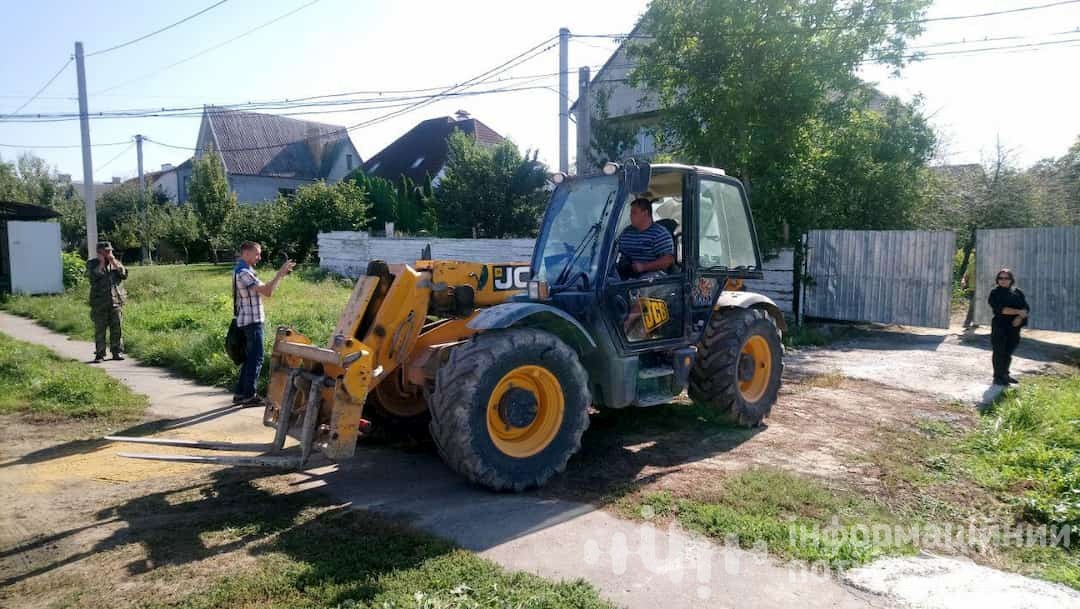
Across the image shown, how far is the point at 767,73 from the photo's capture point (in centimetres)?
1312

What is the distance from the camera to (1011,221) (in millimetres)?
17562

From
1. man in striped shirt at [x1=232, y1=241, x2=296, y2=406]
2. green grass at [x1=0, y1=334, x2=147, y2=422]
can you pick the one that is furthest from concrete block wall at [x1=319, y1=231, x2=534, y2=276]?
man in striped shirt at [x1=232, y1=241, x2=296, y2=406]

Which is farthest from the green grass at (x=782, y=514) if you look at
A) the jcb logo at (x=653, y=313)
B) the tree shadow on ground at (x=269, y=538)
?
the tree shadow on ground at (x=269, y=538)

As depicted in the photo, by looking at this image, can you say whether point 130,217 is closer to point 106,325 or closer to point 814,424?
point 106,325

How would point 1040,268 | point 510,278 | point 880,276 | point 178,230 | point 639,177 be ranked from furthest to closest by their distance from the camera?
point 178,230, point 880,276, point 1040,268, point 510,278, point 639,177

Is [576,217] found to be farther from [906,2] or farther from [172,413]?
[906,2]

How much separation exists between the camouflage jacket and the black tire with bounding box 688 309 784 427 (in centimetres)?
836

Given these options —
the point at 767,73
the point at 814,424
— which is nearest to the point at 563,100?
the point at 767,73

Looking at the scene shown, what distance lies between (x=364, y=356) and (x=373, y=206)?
24.1 m

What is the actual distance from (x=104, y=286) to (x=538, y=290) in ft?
25.6

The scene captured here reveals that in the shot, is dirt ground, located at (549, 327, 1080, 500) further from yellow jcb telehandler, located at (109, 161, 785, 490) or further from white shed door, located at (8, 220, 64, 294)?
white shed door, located at (8, 220, 64, 294)

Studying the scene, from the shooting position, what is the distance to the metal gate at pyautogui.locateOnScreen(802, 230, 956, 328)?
12430 mm

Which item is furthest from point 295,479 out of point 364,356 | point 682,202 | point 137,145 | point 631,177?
point 137,145

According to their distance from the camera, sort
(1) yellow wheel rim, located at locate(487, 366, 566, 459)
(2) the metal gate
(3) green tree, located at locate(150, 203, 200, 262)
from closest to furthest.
Answer: (1) yellow wheel rim, located at locate(487, 366, 566, 459), (2) the metal gate, (3) green tree, located at locate(150, 203, 200, 262)
